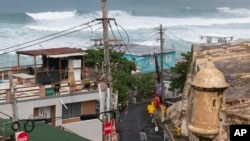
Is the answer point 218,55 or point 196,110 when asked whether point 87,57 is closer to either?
point 218,55

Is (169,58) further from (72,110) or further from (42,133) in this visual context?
(42,133)

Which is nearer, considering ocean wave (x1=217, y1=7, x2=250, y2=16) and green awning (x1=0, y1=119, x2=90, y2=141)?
green awning (x1=0, y1=119, x2=90, y2=141)

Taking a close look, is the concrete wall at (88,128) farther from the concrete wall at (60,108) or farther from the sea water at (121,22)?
the sea water at (121,22)

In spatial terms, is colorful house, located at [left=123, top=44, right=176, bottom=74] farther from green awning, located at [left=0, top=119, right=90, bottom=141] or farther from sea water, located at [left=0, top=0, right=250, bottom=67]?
green awning, located at [left=0, top=119, right=90, bottom=141]

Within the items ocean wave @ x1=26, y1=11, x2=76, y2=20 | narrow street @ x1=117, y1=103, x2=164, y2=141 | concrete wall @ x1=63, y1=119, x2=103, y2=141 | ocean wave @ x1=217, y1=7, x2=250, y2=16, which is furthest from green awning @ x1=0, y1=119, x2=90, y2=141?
ocean wave @ x1=217, y1=7, x2=250, y2=16

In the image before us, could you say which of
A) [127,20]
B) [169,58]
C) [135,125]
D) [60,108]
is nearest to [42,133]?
[60,108]

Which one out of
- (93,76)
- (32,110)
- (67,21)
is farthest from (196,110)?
(67,21)

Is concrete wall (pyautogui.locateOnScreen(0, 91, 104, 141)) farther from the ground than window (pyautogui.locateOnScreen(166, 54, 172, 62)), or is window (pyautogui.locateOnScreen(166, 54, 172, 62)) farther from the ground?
window (pyautogui.locateOnScreen(166, 54, 172, 62))
